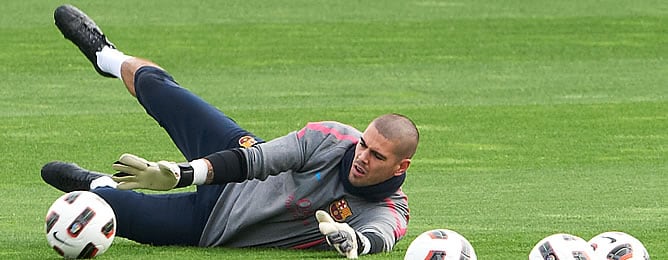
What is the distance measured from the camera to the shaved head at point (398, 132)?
798 centimetres

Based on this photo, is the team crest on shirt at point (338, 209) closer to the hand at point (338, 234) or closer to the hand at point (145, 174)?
the hand at point (338, 234)

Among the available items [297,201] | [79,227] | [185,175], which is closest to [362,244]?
[297,201]

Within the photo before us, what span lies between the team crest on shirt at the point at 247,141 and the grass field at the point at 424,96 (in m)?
0.65

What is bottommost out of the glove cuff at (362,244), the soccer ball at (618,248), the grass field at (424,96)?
the grass field at (424,96)

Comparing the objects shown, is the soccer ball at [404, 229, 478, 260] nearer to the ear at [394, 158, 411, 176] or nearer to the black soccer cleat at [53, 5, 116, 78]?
the ear at [394, 158, 411, 176]

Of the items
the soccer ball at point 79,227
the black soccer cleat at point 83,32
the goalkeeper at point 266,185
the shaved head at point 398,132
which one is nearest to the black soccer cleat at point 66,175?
the goalkeeper at point 266,185

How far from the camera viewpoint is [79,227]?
793cm

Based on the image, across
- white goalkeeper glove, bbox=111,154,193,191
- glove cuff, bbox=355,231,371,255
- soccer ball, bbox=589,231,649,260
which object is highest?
white goalkeeper glove, bbox=111,154,193,191

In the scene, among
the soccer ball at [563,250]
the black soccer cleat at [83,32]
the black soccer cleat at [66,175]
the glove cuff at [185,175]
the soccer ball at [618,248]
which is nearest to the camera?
the soccer ball at [563,250]

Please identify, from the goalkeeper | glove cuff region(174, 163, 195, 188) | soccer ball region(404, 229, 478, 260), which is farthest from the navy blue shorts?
soccer ball region(404, 229, 478, 260)

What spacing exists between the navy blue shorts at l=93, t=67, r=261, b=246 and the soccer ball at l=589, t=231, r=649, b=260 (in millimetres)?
2127

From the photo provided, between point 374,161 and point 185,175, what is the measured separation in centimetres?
95

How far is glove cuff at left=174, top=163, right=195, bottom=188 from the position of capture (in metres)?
7.82

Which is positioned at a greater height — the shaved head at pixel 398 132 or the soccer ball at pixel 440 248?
the shaved head at pixel 398 132
